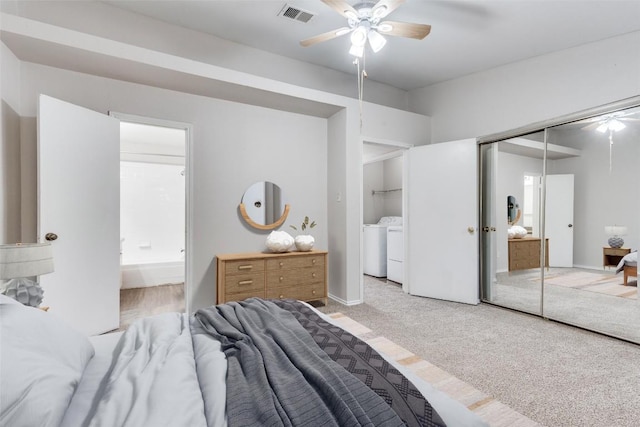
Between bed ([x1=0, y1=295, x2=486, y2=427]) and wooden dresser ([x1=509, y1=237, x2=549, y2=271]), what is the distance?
2879 millimetres

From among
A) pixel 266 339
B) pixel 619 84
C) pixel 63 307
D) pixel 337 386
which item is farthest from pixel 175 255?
pixel 619 84

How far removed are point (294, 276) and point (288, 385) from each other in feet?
8.00

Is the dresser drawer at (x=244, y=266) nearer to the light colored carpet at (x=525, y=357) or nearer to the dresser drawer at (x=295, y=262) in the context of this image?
the dresser drawer at (x=295, y=262)

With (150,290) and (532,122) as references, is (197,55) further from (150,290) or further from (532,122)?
(532,122)

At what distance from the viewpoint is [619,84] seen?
2.92 metres

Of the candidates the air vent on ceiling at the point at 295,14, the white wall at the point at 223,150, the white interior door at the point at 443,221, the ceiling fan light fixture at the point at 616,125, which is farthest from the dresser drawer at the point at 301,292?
the ceiling fan light fixture at the point at 616,125

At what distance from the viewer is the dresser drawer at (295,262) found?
334 cm

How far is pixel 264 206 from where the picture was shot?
373cm

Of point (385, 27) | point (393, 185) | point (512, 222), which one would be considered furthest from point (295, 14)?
point (393, 185)

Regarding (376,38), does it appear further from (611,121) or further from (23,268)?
(23,268)

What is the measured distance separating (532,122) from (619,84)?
740 millimetres

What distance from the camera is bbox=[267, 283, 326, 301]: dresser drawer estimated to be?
3326mm

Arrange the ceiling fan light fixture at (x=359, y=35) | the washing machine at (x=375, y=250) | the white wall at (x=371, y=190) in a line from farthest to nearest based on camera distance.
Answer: the white wall at (x=371, y=190) → the washing machine at (x=375, y=250) → the ceiling fan light fixture at (x=359, y=35)

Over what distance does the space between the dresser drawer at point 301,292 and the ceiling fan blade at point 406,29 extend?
105 inches
